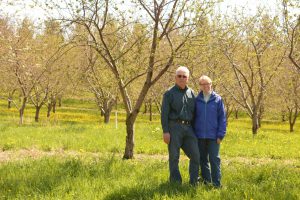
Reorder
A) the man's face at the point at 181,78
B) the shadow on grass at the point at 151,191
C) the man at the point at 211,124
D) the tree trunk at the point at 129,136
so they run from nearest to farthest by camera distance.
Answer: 1. the shadow on grass at the point at 151,191
2. the man's face at the point at 181,78
3. the man at the point at 211,124
4. the tree trunk at the point at 129,136

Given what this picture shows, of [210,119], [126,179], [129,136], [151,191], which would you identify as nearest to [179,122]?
[210,119]

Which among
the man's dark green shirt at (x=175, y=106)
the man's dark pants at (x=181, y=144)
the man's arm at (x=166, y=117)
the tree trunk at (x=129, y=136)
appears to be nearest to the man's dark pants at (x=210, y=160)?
the man's dark pants at (x=181, y=144)

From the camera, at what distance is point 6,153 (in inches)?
507

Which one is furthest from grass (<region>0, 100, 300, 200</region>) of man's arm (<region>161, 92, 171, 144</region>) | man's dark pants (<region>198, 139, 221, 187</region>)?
man's arm (<region>161, 92, 171, 144</region>)

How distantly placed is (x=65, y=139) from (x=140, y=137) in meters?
3.63

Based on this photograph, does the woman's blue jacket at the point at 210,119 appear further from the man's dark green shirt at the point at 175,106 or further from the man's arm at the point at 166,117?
the man's arm at the point at 166,117

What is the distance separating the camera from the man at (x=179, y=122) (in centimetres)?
698

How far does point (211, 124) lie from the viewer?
7105 millimetres

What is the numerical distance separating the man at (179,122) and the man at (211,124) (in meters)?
0.17

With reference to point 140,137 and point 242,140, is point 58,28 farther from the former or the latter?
point 242,140

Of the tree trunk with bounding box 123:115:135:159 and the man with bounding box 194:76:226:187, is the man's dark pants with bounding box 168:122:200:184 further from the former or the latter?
the tree trunk with bounding box 123:115:135:159

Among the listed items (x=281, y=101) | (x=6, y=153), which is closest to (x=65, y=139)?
(x=6, y=153)

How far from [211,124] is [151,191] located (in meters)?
1.73

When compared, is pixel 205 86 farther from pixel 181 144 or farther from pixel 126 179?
pixel 126 179
